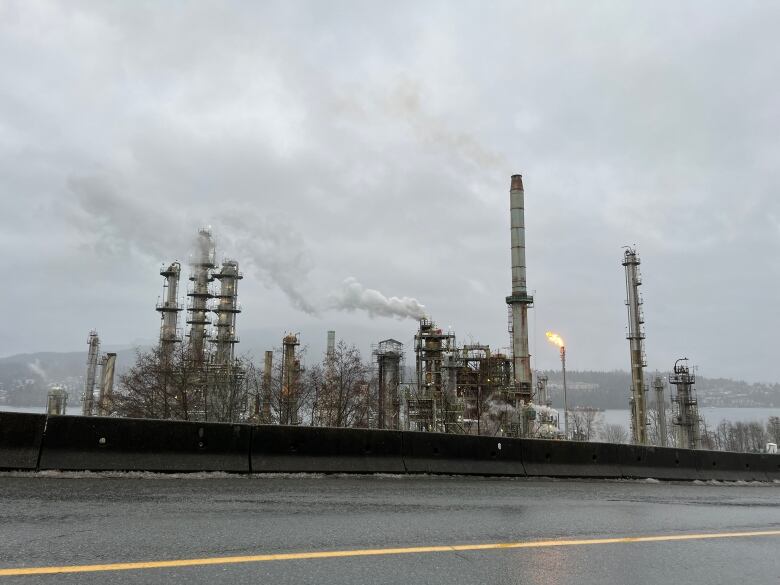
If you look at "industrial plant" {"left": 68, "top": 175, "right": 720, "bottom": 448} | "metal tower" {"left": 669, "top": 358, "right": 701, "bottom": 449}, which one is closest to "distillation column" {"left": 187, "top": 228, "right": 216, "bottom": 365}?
"industrial plant" {"left": 68, "top": 175, "right": 720, "bottom": 448}

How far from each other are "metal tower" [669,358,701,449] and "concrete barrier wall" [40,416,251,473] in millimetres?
72038

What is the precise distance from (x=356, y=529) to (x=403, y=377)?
7084 cm

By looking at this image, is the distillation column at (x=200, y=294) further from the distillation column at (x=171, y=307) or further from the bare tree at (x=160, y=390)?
the bare tree at (x=160, y=390)

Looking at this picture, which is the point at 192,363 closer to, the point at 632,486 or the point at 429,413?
the point at 429,413

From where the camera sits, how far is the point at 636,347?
6612 cm

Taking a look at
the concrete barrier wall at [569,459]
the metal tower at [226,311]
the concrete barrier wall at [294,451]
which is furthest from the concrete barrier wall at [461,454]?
the metal tower at [226,311]

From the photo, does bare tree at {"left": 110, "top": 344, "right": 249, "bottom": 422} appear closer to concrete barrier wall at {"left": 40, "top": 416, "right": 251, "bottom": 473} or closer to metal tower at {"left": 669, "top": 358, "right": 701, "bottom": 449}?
concrete barrier wall at {"left": 40, "top": 416, "right": 251, "bottom": 473}

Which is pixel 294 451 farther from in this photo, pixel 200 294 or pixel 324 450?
pixel 200 294

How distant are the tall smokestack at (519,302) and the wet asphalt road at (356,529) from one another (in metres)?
46.2

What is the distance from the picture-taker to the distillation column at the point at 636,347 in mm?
62188

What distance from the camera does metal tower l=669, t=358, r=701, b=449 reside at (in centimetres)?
6981

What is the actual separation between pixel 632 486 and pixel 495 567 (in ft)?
26.1

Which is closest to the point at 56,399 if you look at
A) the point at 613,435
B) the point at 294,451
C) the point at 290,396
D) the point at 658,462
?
the point at 290,396

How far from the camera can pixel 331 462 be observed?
1000 centimetres
